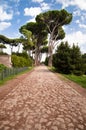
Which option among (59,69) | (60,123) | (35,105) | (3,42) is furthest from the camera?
(3,42)

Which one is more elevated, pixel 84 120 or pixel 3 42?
pixel 3 42

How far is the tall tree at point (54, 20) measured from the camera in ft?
145

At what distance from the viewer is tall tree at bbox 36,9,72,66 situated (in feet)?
145

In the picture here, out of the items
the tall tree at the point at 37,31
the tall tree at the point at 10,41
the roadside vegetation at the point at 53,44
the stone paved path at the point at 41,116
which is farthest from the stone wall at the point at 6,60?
the tall tree at the point at 10,41

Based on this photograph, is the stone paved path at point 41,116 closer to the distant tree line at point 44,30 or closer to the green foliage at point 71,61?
the green foliage at point 71,61

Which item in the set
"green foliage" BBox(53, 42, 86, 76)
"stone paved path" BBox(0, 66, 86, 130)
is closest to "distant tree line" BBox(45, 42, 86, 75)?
"green foliage" BBox(53, 42, 86, 76)

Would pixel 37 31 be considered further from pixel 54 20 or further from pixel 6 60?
pixel 6 60

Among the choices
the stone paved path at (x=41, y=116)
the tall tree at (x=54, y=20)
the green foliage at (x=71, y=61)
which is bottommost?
the stone paved path at (x=41, y=116)

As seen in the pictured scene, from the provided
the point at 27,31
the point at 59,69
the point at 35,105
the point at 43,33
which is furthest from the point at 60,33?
the point at 35,105

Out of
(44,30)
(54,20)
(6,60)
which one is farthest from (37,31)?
(6,60)

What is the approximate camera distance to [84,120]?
484cm

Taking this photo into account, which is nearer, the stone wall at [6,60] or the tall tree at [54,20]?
the stone wall at [6,60]

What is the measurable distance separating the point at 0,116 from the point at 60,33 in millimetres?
48603

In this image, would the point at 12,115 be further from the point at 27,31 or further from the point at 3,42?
the point at 3,42
